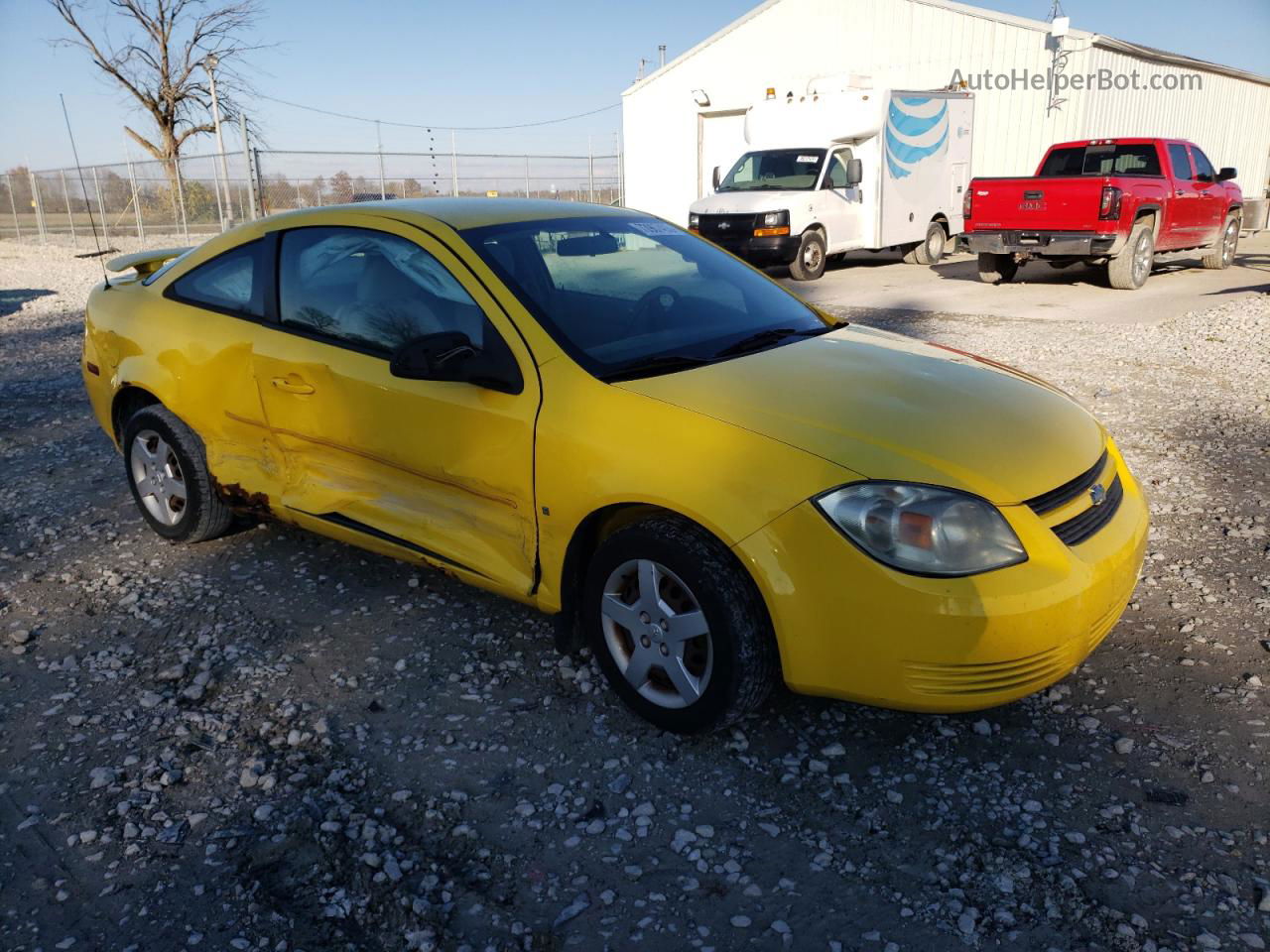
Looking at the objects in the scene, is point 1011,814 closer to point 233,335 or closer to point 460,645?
point 460,645

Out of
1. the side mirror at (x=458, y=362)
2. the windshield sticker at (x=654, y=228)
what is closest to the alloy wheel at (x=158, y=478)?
the side mirror at (x=458, y=362)

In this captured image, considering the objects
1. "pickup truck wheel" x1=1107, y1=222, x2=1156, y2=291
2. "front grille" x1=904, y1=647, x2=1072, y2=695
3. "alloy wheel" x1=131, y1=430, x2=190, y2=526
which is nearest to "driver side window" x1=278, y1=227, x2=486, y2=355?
"alloy wheel" x1=131, y1=430, x2=190, y2=526

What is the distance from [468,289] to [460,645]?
51.7 inches

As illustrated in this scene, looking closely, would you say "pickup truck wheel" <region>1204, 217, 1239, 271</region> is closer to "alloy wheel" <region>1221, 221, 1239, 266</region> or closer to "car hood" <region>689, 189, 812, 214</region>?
"alloy wheel" <region>1221, 221, 1239, 266</region>

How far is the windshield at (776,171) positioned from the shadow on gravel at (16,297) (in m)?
10.9

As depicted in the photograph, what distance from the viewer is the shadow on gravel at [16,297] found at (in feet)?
43.8

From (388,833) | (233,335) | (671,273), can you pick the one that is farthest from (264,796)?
(671,273)

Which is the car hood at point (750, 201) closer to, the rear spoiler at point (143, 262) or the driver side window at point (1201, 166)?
the driver side window at point (1201, 166)

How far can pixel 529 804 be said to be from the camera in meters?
2.67

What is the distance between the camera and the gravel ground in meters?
2.25

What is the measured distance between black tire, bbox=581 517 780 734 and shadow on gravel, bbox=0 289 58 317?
1343cm

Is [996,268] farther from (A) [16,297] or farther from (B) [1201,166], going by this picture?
(A) [16,297]

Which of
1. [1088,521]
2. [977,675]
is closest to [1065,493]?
[1088,521]
